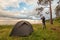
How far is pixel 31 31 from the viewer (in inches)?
1061

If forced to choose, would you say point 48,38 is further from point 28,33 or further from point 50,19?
point 50,19

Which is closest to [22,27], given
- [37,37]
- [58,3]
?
[37,37]

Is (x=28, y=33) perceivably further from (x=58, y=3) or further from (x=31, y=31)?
(x=58, y=3)

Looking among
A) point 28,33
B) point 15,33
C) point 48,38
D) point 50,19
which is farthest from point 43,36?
point 50,19

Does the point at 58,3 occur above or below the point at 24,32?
above

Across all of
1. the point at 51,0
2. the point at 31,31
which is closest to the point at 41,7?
the point at 51,0

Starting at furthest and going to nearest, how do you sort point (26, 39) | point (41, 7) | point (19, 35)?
point (41, 7) → point (19, 35) → point (26, 39)

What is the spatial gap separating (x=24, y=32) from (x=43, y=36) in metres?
3.09

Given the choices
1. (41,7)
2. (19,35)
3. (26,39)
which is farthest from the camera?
(41,7)

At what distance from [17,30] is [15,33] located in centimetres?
61

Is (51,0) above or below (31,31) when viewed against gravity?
above

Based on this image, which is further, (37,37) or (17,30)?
(17,30)

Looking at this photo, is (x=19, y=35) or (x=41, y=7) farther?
(x=41, y=7)

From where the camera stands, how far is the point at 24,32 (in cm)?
2611
